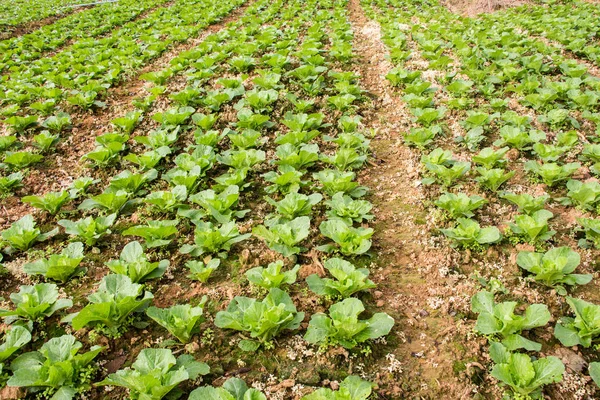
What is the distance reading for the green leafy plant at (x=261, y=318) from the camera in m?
3.10

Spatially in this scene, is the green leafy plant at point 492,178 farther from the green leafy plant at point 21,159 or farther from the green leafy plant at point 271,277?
the green leafy plant at point 21,159

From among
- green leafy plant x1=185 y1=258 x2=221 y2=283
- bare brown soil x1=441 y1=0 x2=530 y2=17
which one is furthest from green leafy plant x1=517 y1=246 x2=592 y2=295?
bare brown soil x1=441 y1=0 x2=530 y2=17

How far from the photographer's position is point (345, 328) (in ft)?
10.2

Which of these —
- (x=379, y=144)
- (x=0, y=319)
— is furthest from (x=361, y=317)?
(x=379, y=144)

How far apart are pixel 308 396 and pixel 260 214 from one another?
8.52 ft

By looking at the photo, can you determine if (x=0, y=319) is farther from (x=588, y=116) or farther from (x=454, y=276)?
(x=588, y=116)

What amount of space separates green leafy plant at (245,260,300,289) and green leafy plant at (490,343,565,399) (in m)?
1.78

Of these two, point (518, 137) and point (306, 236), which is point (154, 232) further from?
point (518, 137)

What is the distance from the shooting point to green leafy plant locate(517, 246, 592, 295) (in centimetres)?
362

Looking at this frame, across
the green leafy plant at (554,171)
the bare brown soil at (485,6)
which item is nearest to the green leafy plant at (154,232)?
the green leafy plant at (554,171)

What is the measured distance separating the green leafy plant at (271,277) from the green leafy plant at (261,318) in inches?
8.3

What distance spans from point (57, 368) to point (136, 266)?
3.73ft

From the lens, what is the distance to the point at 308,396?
2709 millimetres

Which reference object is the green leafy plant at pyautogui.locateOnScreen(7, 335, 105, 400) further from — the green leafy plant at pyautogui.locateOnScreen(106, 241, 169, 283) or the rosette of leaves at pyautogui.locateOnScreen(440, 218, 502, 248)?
the rosette of leaves at pyautogui.locateOnScreen(440, 218, 502, 248)
